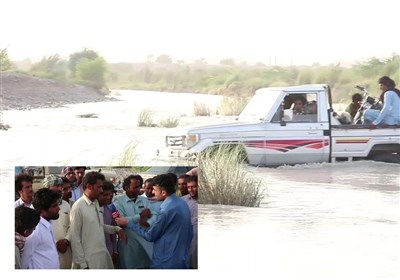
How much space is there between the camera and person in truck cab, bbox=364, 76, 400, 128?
62.7 ft

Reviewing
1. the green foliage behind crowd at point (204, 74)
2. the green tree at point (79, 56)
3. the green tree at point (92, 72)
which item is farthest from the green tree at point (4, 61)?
the green tree at point (92, 72)

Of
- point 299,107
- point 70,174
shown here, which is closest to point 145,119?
point 299,107

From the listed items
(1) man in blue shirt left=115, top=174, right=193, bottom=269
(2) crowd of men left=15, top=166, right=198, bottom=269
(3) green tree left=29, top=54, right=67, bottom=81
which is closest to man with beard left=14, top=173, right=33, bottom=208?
(2) crowd of men left=15, top=166, right=198, bottom=269

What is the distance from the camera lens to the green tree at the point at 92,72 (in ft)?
97.3

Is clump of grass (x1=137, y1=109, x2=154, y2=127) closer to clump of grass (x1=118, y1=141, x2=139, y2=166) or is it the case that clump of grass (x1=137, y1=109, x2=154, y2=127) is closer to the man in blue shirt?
clump of grass (x1=118, y1=141, x2=139, y2=166)

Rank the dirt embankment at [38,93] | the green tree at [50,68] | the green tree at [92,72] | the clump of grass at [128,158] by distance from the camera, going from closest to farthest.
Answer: the clump of grass at [128,158] → the dirt embankment at [38,93] → the green tree at [92,72] → the green tree at [50,68]

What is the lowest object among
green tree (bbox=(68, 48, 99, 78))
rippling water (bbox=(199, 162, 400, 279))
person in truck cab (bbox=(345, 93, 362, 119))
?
rippling water (bbox=(199, 162, 400, 279))

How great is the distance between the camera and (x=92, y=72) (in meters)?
30.4

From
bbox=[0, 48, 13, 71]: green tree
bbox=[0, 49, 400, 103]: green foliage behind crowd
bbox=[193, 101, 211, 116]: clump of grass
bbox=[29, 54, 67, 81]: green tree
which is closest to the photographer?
bbox=[193, 101, 211, 116]: clump of grass

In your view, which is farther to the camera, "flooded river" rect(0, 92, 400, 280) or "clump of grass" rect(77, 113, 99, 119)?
"clump of grass" rect(77, 113, 99, 119)

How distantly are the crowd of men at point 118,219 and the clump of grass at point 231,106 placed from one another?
11.5m

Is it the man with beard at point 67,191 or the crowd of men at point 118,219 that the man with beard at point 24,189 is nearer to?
the crowd of men at point 118,219

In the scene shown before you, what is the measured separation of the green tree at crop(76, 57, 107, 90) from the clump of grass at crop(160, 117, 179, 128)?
5.05 metres

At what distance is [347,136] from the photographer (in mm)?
18734
